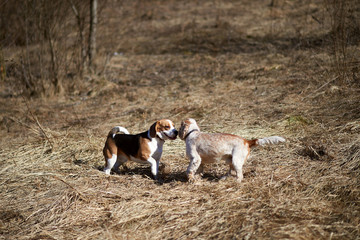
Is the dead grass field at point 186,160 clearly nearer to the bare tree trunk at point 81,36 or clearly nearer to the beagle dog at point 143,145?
the beagle dog at point 143,145

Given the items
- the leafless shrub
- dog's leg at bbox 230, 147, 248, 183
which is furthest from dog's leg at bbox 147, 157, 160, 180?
the leafless shrub

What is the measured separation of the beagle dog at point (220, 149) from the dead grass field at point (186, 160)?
272 mm

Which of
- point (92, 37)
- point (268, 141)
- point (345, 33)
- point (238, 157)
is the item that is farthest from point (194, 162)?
point (92, 37)

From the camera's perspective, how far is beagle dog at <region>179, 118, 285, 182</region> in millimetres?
4371

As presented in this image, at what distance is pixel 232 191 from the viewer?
14.3 feet

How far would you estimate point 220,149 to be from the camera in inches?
173

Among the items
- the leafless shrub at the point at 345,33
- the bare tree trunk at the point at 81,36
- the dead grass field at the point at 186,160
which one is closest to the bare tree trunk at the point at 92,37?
the bare tree trunk at the point at 81,36

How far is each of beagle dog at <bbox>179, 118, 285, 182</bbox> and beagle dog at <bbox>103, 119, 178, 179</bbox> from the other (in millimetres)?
395

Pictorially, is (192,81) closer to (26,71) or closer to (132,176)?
(26,71)

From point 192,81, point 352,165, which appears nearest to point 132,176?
point 352,165

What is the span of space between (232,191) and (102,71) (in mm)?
8266

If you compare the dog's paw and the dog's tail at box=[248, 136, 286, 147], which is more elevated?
the dog's tail at box=[248, 136, 286, 147]

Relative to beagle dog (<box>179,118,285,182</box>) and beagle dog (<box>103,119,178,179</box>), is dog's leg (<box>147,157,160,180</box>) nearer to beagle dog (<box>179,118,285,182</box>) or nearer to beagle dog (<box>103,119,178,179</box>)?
beagle dog (<box>103,119,178,179</box>)

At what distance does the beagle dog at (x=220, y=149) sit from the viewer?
14.3 feet
